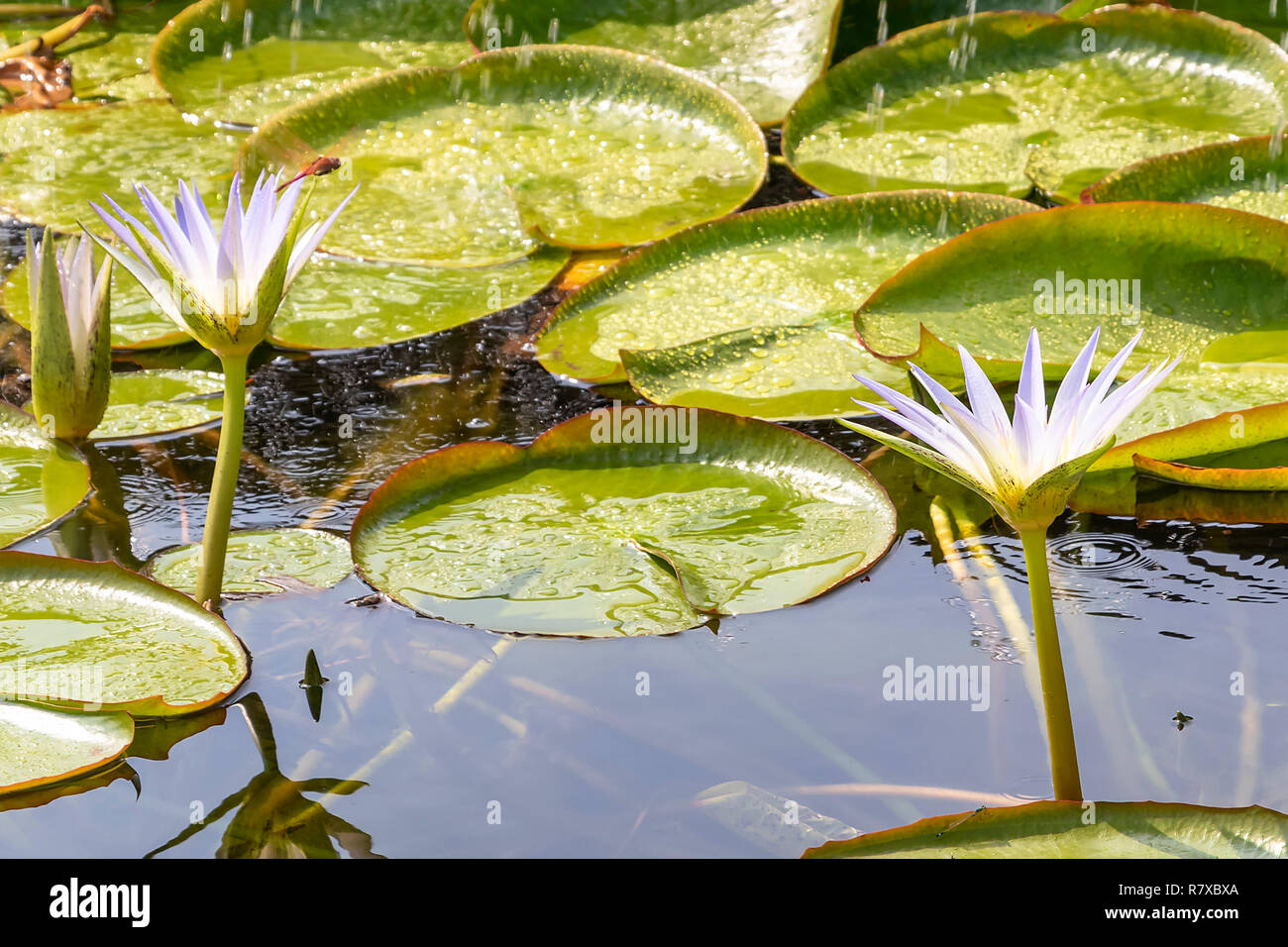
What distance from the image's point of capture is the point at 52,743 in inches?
57.7

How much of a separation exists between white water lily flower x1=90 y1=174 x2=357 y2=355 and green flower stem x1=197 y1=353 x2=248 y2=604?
69 mm

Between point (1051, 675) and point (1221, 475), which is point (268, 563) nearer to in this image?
point (1051, 675)

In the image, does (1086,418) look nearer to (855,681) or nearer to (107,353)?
(855,681)

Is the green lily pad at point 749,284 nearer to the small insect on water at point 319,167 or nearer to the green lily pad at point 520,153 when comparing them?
the green lily pad at point 520,153

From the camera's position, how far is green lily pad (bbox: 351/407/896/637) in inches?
69.1

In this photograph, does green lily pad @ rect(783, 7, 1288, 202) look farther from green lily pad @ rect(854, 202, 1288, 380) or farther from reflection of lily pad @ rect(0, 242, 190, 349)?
reflection of lily pad @ rect(0, 242, 190, 349)

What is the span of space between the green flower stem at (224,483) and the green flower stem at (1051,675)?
1.08 m

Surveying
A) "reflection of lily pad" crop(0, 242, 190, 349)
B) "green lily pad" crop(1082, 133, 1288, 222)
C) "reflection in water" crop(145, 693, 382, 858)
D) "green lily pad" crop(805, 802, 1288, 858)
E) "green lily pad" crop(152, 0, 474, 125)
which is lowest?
"reflection in water" crop(145, 693, 382, 858)

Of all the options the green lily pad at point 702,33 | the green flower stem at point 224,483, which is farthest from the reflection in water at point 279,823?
the green lily pad at point 702,33

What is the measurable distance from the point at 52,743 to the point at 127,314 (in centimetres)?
153

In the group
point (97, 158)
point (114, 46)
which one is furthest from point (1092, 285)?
point (114, 46)

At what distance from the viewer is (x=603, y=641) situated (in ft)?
5.61

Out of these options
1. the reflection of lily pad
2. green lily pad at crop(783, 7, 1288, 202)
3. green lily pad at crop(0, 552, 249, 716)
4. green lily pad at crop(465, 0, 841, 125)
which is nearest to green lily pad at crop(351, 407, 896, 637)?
green lily pad at crop(0, 552, 249, 716)
